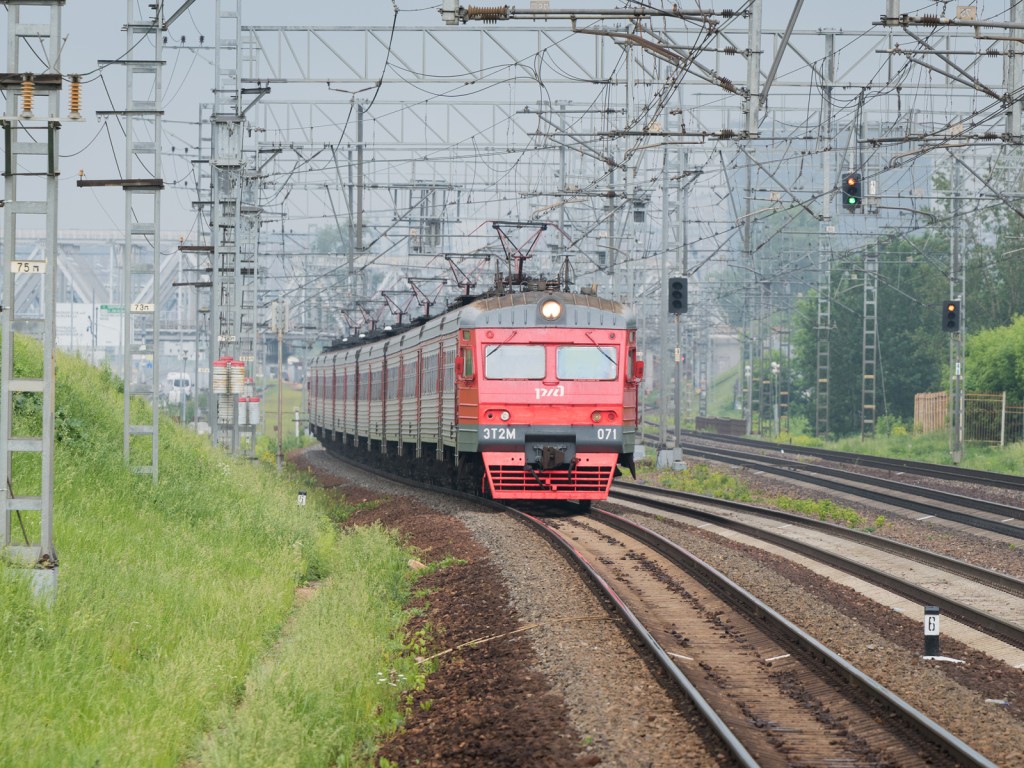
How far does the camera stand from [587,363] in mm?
23094

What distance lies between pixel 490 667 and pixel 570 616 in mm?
2132

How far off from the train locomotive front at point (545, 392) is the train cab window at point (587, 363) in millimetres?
16

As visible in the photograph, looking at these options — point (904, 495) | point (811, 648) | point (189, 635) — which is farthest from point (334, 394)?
point (811, 648)

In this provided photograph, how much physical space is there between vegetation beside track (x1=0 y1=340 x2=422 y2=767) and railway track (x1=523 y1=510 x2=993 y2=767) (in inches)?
84.9

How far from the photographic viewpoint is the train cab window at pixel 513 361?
22.9 metres

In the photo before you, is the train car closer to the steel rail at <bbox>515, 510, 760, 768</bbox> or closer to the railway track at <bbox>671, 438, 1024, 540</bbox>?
the steel rail at <bbox>515, 510, 760, 768</bbox>

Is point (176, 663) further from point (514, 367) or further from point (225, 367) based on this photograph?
point (225, 367)

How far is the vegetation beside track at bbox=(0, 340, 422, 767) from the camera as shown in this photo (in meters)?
8.84

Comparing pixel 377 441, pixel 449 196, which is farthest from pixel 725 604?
pixel 449 196

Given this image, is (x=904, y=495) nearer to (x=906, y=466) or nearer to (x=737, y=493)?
(x=737, y=493)

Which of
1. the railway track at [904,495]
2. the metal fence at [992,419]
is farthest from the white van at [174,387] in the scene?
the railway track at [904,495]

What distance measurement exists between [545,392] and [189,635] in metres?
11.6

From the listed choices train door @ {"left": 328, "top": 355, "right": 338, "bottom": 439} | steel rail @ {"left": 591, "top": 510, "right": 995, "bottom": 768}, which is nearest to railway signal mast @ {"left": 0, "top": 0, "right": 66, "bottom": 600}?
steel rail @ {"left": 591, "top": 510, "right": 995, "bottom": 768}

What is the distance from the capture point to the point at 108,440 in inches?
829
